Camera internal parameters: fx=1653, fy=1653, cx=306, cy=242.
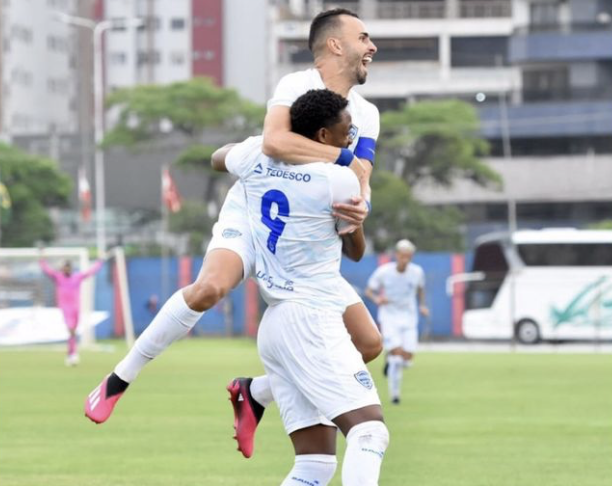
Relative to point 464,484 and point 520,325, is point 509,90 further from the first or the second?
point 464,484

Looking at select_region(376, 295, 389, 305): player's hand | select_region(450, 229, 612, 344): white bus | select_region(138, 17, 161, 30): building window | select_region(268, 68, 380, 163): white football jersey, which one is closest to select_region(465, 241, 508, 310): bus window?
select_region(450, 229, 612, 344): white bus

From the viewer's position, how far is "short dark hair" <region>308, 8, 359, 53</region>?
863 cm

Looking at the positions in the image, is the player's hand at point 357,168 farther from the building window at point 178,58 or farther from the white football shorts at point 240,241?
the building window at point 178,58

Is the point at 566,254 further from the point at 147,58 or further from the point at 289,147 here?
the point at 147,58

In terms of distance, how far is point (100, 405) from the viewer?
850cm

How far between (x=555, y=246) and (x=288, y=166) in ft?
160

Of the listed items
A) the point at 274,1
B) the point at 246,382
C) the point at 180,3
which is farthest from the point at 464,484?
the point at 180,3

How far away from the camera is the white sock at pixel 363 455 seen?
301 inches

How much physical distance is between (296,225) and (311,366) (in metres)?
0.68

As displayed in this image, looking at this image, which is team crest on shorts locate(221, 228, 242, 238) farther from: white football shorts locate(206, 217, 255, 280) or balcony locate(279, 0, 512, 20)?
balcony locate(279, 0, 512, 20)

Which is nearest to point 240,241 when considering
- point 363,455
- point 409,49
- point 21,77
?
point 363,455

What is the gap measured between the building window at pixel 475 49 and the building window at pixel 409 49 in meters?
1.14

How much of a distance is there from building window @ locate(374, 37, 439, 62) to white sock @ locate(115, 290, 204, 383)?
3241 inches

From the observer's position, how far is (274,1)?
10775 cm
